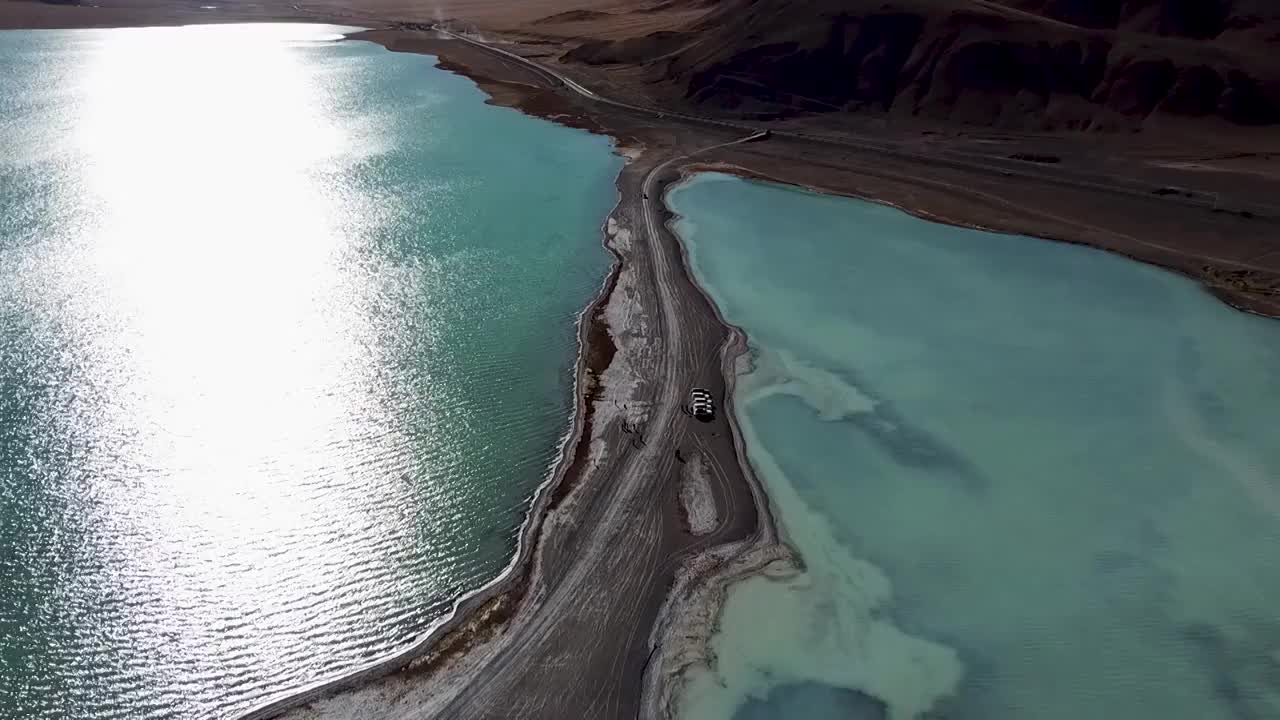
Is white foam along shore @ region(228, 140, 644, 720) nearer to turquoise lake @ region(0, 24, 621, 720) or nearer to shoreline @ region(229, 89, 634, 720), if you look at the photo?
shoreline @ region(229, 89, 634, 720)

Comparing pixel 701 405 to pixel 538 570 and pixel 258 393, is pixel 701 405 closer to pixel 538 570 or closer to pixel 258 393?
pixel 538 570

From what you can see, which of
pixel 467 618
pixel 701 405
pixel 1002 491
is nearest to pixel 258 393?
pixel 467 618

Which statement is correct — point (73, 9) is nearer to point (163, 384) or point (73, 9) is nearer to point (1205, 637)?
Answer: point (163, 384)

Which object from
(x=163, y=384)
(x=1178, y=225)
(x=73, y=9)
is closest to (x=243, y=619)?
(x=163, y=384)

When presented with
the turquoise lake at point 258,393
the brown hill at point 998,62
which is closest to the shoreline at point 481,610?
the turquoise lake at point 258,393

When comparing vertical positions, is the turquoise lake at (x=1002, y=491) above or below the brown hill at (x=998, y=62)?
below

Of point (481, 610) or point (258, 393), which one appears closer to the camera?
point (481, 610)

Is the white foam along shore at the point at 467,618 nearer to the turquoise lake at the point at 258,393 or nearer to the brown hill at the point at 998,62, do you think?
the turquoise lake at the point at 258,393

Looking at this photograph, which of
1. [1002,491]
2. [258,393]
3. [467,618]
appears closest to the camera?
[467,618]
